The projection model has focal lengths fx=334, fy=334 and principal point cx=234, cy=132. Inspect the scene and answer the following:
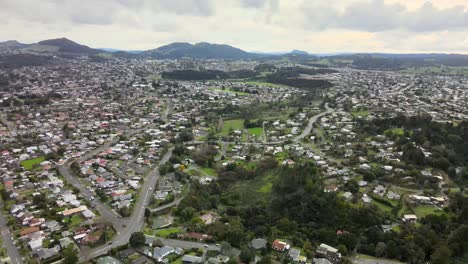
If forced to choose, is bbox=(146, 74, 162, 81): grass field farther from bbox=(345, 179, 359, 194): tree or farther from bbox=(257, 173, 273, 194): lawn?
bbox=(345, 179, 359, 194): tree

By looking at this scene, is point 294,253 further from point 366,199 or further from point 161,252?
point 366,199

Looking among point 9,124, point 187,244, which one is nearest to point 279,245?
point 187,244

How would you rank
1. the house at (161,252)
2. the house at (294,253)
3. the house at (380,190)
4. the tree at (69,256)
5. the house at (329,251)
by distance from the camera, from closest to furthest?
the tree at (69,256)
the house at (161,252)
the house at (294,253)
the house at (329,251)
the house at (380,190)

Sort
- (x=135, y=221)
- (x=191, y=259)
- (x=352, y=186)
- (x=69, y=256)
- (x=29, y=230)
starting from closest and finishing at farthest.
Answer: (x=69, y=256), (x=191, y=259), (x=29, y=230), (x=135, y=221), (x=352, y=186)

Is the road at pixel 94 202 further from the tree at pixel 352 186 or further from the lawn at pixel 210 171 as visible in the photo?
the tree at pixel 352 186

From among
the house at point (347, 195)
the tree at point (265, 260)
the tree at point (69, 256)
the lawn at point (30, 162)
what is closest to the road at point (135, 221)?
the tree at point (69, 256)

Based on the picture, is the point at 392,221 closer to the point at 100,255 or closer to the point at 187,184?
the point at 187,184
